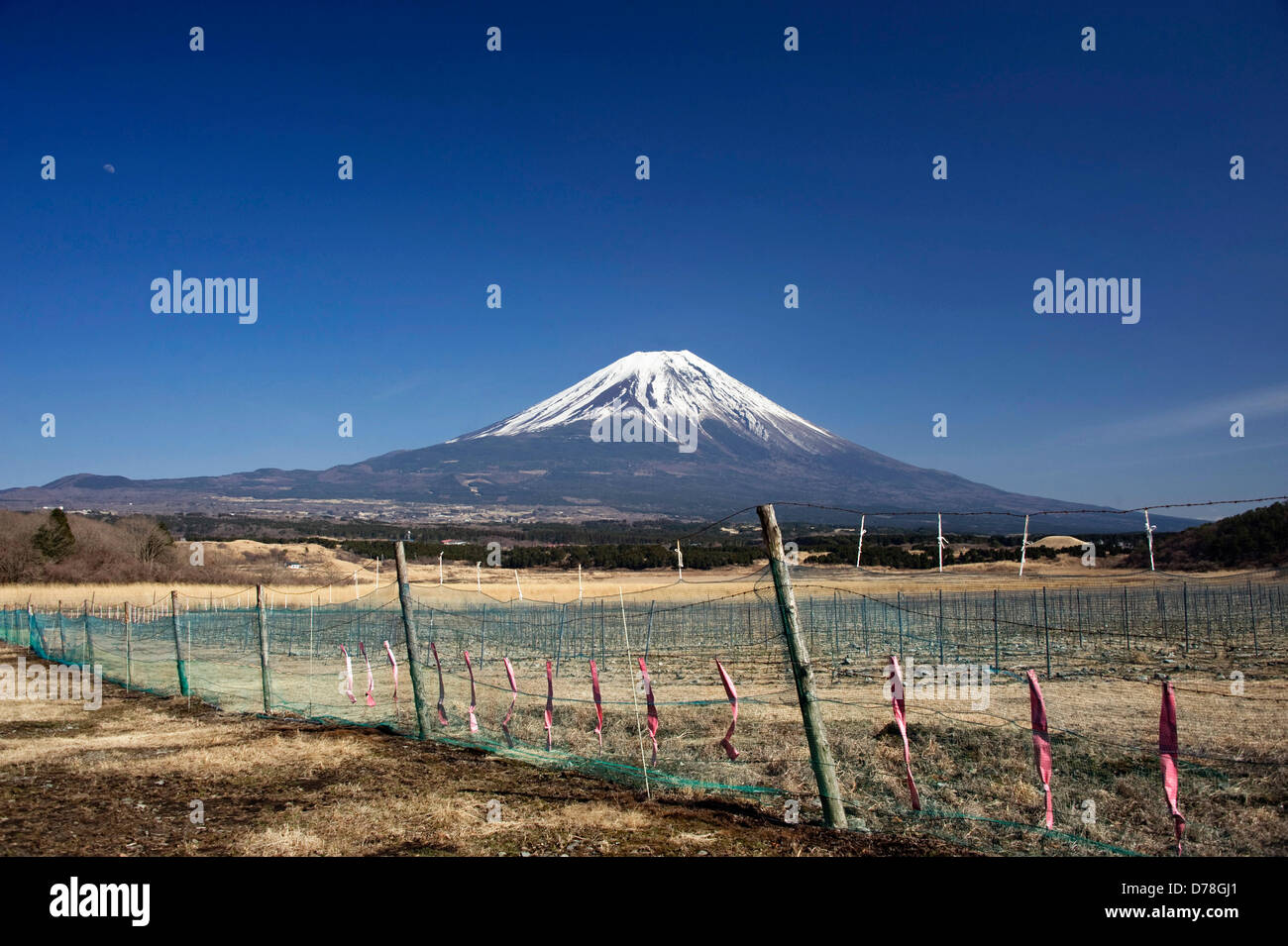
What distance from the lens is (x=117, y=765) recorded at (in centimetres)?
837

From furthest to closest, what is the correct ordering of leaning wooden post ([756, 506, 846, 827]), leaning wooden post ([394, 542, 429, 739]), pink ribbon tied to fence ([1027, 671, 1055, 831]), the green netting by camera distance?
leaning wooden post ([394, 542, 429, 739]), the green netting, leaning wooden post ([756, 506, 846, 827]), pink ribbon tied to fence ([1027, 671, 1055, 831])

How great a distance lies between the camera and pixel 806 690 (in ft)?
19.4

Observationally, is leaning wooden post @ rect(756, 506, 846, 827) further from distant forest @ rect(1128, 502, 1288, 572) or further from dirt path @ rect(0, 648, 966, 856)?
distant forest @ rect(1128, 502, 1288, 572)

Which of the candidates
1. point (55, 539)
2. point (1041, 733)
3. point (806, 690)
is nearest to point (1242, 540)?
point (1041, 733)

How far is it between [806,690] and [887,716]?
6433 mm

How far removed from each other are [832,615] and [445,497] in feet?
496

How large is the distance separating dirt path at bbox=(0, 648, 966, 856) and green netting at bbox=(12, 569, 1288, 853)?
581mm

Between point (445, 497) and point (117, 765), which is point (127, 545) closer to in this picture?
point (117, 765)

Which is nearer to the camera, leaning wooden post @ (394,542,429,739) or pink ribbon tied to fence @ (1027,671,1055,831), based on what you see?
pink ribbon tied to fence @ (1027,671,1055,831)

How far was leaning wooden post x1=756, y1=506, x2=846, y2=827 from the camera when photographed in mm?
5910

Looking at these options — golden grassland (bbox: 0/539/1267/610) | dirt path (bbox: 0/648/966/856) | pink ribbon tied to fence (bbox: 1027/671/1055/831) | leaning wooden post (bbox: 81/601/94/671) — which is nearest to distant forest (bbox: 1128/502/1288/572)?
golden grassland (bbox: 0/539/1267/610)

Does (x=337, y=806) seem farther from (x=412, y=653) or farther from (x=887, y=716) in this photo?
(x=887, y=716)
